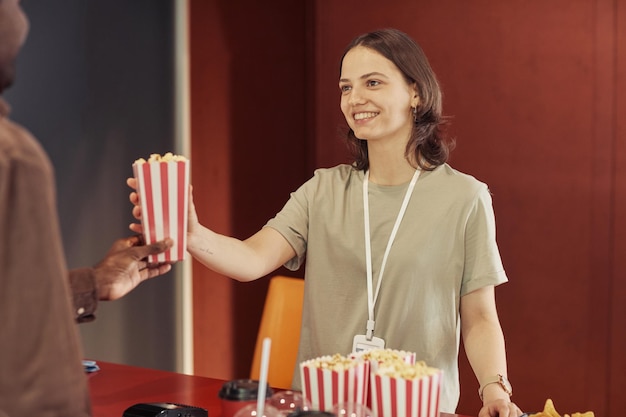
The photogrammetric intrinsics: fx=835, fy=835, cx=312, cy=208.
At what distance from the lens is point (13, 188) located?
1.03m

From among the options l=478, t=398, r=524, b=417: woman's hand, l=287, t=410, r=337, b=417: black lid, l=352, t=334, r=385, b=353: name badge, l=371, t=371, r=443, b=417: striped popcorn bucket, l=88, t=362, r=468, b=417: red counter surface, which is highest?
l=287, t=410, r=337, b=417: black lid

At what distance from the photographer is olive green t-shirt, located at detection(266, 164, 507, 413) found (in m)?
2.21

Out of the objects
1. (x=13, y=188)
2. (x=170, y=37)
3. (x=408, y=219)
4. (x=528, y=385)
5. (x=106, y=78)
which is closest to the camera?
(x=13, y=188)

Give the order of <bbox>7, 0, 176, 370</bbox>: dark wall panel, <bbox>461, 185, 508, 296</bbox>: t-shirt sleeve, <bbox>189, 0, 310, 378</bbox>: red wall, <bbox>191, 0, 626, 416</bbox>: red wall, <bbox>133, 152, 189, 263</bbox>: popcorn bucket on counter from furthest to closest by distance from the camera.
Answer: <bbox>189, 0, 310, 378</bbox>: red wall < <bbox>7, 0, 176, 370</bbox>: dark wall panel < <bbox>191, 0, 626, 416</bbox>: red wall < <bbox>461, 185, 508, 296</bbox>: t-shirt sleeve < <bbox>133, 152, 189, 263</bbox>: popcorn bucket on counter

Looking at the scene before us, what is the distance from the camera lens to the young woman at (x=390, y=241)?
221cm

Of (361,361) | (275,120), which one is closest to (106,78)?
(275,120)

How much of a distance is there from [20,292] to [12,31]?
1.09 ft

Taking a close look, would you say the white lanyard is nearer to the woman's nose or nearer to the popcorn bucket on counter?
the woman's nose

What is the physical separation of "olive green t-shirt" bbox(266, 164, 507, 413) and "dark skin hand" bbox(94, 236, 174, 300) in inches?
24.7

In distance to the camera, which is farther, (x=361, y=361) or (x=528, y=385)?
(x=528, y=385)

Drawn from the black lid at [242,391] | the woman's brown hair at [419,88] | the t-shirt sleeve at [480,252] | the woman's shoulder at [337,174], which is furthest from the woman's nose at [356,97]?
the black lid at [242,391]

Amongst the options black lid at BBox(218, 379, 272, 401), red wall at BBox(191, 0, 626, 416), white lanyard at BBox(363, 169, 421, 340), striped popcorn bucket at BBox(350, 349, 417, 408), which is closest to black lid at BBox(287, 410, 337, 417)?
black lid at BBox(218, 379, 272, 401)

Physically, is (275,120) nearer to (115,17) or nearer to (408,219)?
(115,17)

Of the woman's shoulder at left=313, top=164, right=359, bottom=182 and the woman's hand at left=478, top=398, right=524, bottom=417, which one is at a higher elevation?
the woman's shoulder at left=313, top=164, right=359, bottom=182
